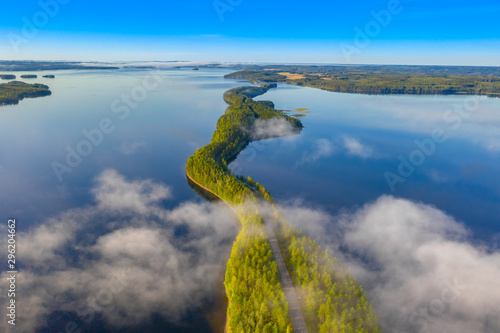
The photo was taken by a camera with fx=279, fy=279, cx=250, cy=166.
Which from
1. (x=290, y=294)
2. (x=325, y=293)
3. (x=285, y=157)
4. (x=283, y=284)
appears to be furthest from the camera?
(x=285, y=157)

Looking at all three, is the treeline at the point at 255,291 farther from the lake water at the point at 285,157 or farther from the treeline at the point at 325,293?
the lake water at the point at 285,157

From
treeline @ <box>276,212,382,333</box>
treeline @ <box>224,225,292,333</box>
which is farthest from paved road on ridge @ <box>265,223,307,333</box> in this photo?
treeline @ <box>224,225,292,333</box>

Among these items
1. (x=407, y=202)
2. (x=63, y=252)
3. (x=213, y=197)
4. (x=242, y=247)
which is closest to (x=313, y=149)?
(x=407, y=202)

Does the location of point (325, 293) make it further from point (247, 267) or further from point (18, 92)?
point (18, 92)

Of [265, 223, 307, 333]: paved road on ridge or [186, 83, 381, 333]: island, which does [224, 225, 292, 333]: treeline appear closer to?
[186, 83, 381, 333]: island

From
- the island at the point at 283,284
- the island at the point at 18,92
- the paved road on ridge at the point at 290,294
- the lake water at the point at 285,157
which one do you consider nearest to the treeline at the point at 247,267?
the island at the point at 283,284

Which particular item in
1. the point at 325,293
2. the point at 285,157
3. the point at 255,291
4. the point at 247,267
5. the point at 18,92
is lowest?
the point at 325,293

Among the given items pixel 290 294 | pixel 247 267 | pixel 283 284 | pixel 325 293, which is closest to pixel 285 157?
pixel 247 267

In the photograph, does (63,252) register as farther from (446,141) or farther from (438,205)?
(446,141)
